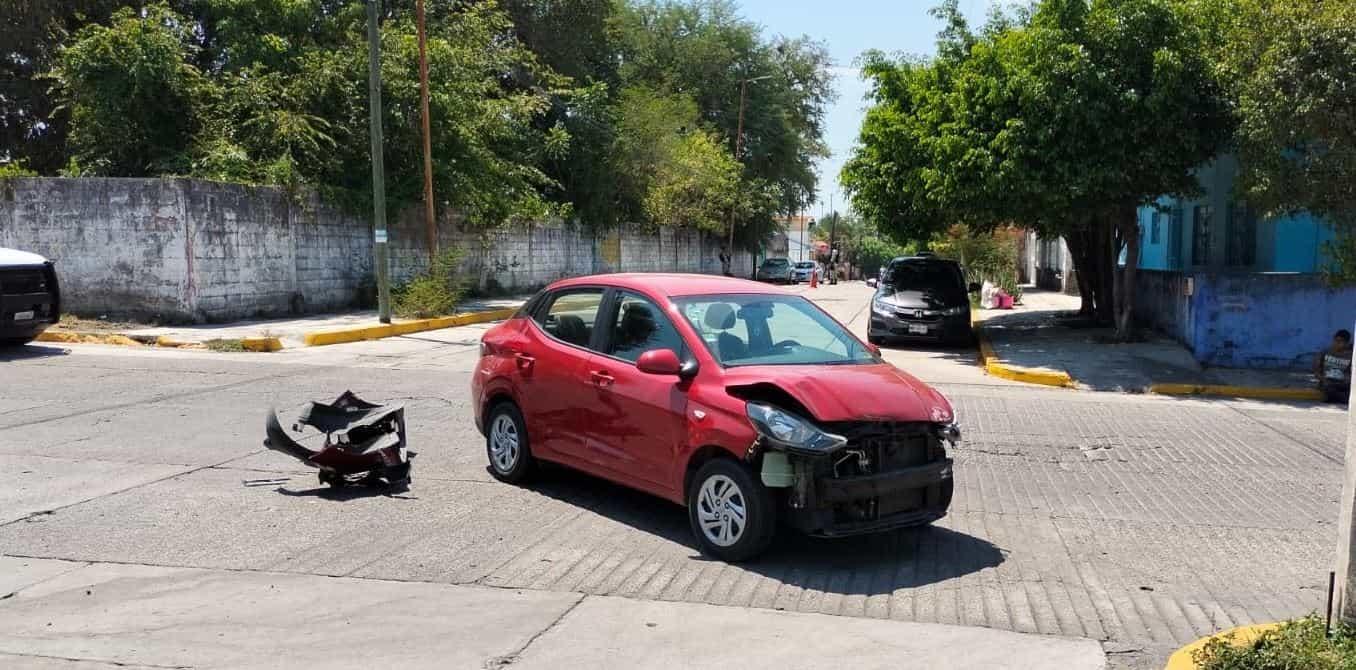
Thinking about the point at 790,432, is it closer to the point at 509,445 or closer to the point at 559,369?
the point at 559,369

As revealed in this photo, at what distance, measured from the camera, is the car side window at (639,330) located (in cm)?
643

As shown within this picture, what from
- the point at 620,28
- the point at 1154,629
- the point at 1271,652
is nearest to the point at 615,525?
the point at 1154,629

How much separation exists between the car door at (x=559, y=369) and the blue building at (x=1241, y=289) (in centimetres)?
1180

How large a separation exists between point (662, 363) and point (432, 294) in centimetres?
1709

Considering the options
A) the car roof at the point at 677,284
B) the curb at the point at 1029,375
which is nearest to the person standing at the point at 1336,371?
the curb at the point at 1029,375

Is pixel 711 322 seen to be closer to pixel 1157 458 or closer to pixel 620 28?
pixel 1157 458

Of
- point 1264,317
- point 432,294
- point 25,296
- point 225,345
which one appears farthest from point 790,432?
point 432,294

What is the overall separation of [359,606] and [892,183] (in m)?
15.5

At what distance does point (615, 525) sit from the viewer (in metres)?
6.65

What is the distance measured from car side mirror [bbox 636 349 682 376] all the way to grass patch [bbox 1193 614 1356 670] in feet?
9.92

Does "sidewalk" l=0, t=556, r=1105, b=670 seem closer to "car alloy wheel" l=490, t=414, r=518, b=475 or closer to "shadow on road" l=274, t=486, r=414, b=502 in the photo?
"shadow on road" l=274, t=486, r=414, b=502

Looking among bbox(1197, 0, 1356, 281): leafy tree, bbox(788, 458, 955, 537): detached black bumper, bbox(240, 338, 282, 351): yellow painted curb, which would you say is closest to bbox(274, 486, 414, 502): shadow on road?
bbox(788, 458, 955, 537): detached black bumper

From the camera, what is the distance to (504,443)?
7.63 meters

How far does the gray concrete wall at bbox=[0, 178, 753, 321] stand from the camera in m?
18.7
